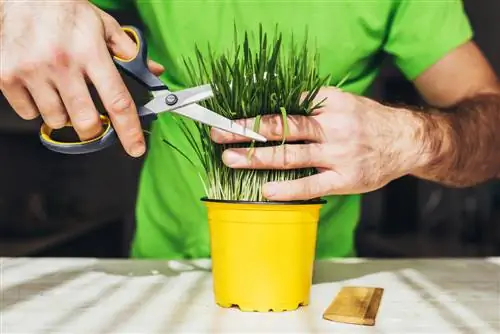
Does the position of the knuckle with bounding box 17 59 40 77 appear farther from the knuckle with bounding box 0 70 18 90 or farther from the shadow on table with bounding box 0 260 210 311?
the shadow on table with bounding box 0 260 210 311

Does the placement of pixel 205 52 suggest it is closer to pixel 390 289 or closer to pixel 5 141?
pixel 390 289

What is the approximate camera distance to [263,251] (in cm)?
74

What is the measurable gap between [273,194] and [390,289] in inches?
8.9

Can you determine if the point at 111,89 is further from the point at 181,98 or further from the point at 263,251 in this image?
the point at 263,251

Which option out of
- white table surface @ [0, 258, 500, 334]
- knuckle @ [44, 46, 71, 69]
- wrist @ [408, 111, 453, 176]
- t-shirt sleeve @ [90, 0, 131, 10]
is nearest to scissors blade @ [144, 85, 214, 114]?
knuckle @ [44, 46, 71, 69]

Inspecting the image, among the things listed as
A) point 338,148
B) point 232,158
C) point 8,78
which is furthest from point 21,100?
point 338,148

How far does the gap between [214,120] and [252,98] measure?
0.05m

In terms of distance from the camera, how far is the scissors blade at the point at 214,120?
74 centimetres

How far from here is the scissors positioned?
741mm

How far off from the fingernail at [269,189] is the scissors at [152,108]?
0.16 ft

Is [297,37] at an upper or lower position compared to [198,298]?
upper

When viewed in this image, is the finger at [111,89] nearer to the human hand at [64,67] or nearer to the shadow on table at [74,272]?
the human hand at [64,67]

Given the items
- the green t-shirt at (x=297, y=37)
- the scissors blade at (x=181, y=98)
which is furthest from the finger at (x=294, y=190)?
the green t-shirt at (x=297, y=37)

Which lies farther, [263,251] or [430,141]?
[430,141]
